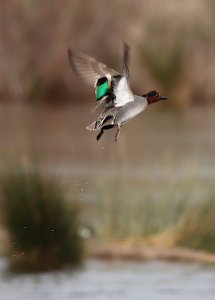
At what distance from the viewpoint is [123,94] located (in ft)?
17.7

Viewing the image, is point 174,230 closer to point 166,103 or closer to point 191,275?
point 191,275

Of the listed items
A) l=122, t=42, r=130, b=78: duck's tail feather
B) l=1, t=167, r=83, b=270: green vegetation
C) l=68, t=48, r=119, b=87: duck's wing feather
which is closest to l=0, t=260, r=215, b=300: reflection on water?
l=1, t=167, r=83, b=270: green vegetation

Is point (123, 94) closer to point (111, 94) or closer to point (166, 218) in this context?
point (111, 94)

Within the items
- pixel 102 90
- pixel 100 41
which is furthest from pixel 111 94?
pixel 100 41

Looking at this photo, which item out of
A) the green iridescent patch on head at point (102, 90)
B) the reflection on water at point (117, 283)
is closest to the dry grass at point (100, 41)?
the reflection on water at point (117, 283)

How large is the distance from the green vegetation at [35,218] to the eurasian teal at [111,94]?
676 cm

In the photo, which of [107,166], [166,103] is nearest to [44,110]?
[166,103]

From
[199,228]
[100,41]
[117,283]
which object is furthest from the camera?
[100,41]

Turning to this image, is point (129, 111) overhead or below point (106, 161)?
overhead

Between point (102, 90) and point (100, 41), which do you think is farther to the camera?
point (100, 41)

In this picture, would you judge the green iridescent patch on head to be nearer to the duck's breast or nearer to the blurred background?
the duck's breast

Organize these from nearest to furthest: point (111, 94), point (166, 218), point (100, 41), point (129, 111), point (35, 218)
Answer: point (129, 111), point (111, 94), point (35, 218), point (166, 218), point (100, 41)

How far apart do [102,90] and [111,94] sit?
0.13 ft

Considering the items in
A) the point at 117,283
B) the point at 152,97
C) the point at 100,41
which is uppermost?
the point at 100,41
